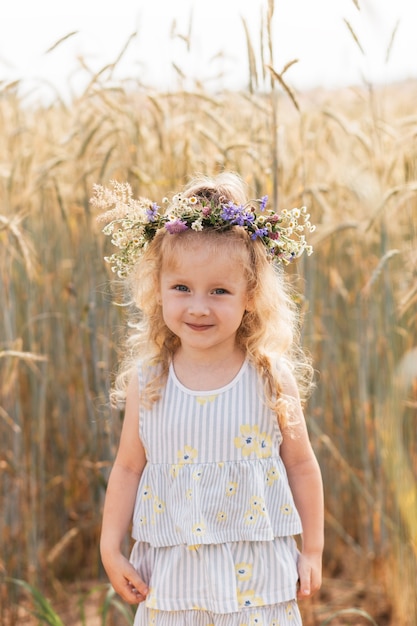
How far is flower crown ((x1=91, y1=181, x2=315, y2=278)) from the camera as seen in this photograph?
5.60 feet

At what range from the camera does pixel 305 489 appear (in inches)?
69.9

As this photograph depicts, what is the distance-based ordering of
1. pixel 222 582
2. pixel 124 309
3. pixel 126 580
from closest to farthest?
pixel 222 582 < pixel 126 580 < pixel 124 309

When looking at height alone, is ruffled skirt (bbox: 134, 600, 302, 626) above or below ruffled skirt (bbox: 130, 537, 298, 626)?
below

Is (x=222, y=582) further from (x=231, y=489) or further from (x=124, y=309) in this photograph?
(x=124, y=309)

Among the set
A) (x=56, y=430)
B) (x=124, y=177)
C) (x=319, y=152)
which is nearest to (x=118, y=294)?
(x=124, y=177)

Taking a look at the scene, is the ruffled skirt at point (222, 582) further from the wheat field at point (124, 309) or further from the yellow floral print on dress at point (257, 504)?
the wheat field at point (124, 309)

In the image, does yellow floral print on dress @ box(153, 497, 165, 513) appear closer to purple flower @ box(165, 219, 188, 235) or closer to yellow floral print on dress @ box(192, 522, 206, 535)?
yellow floral print on dress @ box(192, 522, 206, 535)

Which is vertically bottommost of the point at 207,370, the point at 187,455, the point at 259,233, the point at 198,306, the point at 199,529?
the point at 199,529

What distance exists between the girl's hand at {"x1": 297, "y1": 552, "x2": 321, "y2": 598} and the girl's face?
0.44m

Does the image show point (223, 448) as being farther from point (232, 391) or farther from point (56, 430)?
point (56, 430)

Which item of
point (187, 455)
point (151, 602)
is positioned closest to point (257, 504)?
point (187, 455)

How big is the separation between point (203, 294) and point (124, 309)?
0.75m

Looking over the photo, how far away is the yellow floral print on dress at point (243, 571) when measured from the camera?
169 centimetres

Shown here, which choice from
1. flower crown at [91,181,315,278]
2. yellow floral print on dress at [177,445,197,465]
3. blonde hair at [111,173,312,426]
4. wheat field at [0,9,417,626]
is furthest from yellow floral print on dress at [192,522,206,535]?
wheat field at [0,9,417,626]
